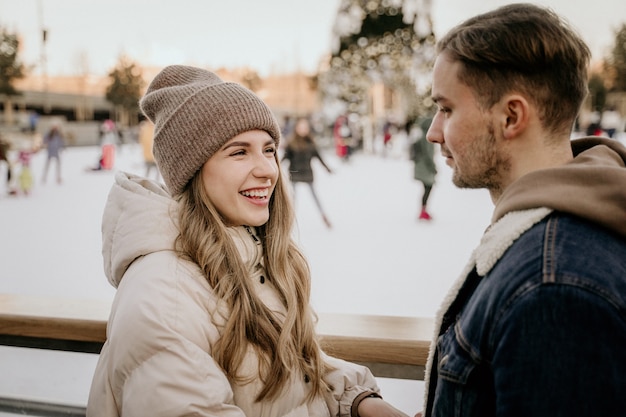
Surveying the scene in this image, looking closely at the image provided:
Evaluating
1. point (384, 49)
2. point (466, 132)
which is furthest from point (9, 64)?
point (466, 132)

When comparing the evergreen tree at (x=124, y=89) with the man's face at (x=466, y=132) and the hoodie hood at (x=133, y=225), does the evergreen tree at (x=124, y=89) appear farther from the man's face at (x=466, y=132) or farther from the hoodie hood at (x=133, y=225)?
the man's face at (x=466, y=132)

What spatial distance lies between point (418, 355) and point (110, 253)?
2.89ft

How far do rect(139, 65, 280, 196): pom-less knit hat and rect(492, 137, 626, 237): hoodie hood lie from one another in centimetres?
72

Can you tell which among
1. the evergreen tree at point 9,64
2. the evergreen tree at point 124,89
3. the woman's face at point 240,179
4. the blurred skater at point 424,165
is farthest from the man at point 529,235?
the evergreen tree at point 124,89

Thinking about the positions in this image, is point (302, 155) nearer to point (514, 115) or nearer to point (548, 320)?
point (514, 115)

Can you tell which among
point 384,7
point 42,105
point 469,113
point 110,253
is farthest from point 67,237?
point 42,105

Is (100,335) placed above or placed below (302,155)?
above

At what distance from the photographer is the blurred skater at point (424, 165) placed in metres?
7.25

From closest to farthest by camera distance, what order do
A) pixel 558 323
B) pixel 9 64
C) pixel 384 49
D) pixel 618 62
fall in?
pixel 558 323
pixel 618 62
pixel 384 49
pixel 9 64

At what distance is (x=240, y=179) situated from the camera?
1.32 m

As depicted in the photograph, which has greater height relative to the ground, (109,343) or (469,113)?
(469,113)

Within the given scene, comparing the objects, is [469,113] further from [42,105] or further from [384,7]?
[42,105]

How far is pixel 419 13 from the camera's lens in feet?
64.5

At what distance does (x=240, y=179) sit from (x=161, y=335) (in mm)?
453
